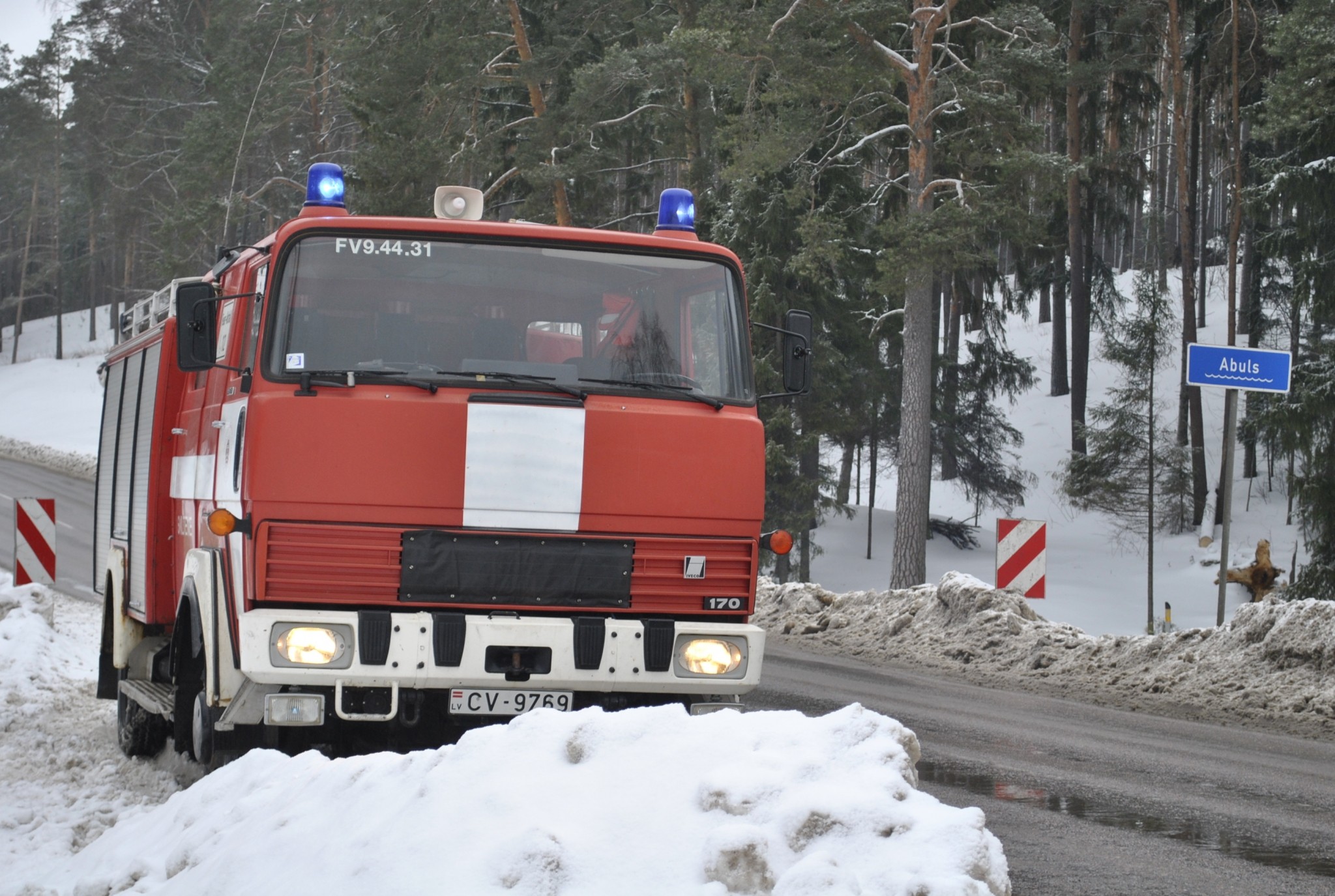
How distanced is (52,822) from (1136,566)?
2833 cm

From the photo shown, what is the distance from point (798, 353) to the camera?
7.36 m

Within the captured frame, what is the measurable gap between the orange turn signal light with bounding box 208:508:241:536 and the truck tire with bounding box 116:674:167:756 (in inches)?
119

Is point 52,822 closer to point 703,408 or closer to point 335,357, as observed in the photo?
point 335,357

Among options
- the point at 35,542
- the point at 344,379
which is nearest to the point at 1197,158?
the point at 35,542

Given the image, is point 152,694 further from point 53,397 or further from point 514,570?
point 53,397

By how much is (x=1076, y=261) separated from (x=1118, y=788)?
31640 mm

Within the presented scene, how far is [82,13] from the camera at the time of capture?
5041 cm

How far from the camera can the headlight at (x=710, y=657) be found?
6.38m

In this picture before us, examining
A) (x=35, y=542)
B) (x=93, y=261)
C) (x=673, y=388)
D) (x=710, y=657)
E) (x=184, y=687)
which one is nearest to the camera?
(x=710, y=657)

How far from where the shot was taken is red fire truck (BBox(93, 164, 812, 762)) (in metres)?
5.98

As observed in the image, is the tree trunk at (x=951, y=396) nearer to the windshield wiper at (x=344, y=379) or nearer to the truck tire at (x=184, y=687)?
the truck tire at (x=184, y=687)

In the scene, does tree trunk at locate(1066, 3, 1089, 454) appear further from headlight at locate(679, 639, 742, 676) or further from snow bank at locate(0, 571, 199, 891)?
headlight at locate(679, 639, 742, 676)

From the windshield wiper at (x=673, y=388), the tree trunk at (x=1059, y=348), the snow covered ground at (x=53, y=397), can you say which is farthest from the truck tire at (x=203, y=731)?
the tree trunk at (x=1059, y=348)

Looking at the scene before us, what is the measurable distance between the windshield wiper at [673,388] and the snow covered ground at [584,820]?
5.92 ft
